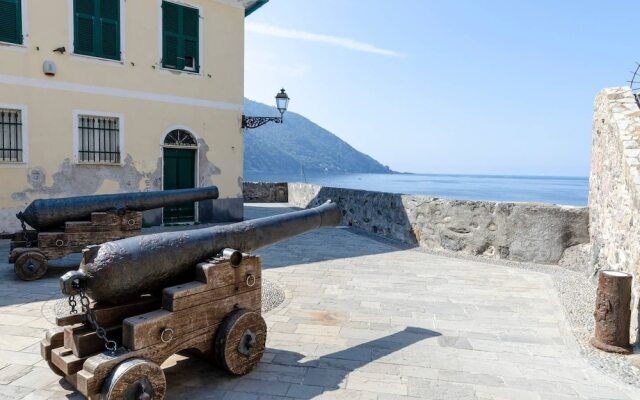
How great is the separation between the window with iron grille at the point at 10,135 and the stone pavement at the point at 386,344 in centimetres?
409

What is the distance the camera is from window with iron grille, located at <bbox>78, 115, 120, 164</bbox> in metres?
11.6

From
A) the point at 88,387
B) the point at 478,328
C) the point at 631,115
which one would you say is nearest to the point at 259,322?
the point at 88,387

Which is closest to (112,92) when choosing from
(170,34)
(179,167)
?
(170,34)

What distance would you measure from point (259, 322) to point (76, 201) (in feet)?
16.6

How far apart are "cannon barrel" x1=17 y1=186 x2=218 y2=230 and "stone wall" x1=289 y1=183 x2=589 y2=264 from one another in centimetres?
532

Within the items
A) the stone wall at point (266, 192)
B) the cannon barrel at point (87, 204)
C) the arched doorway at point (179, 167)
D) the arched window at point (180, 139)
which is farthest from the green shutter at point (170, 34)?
the stone wall at point (266, 192)

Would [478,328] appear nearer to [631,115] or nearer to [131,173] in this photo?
[631,115]

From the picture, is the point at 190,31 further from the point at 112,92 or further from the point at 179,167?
the point at 179,167

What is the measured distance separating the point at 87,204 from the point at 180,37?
24.5 ft

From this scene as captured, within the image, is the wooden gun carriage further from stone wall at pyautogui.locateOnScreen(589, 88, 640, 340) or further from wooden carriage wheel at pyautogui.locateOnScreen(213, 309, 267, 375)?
stone wall at pyautogui.locateOnScreen(589, 88, 640, 340)

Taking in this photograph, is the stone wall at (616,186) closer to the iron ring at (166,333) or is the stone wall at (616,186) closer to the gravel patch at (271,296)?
the gravel patch at (271,296)

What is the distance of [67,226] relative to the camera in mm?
7273

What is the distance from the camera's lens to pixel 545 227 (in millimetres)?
8758

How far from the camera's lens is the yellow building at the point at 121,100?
10.6 metres
